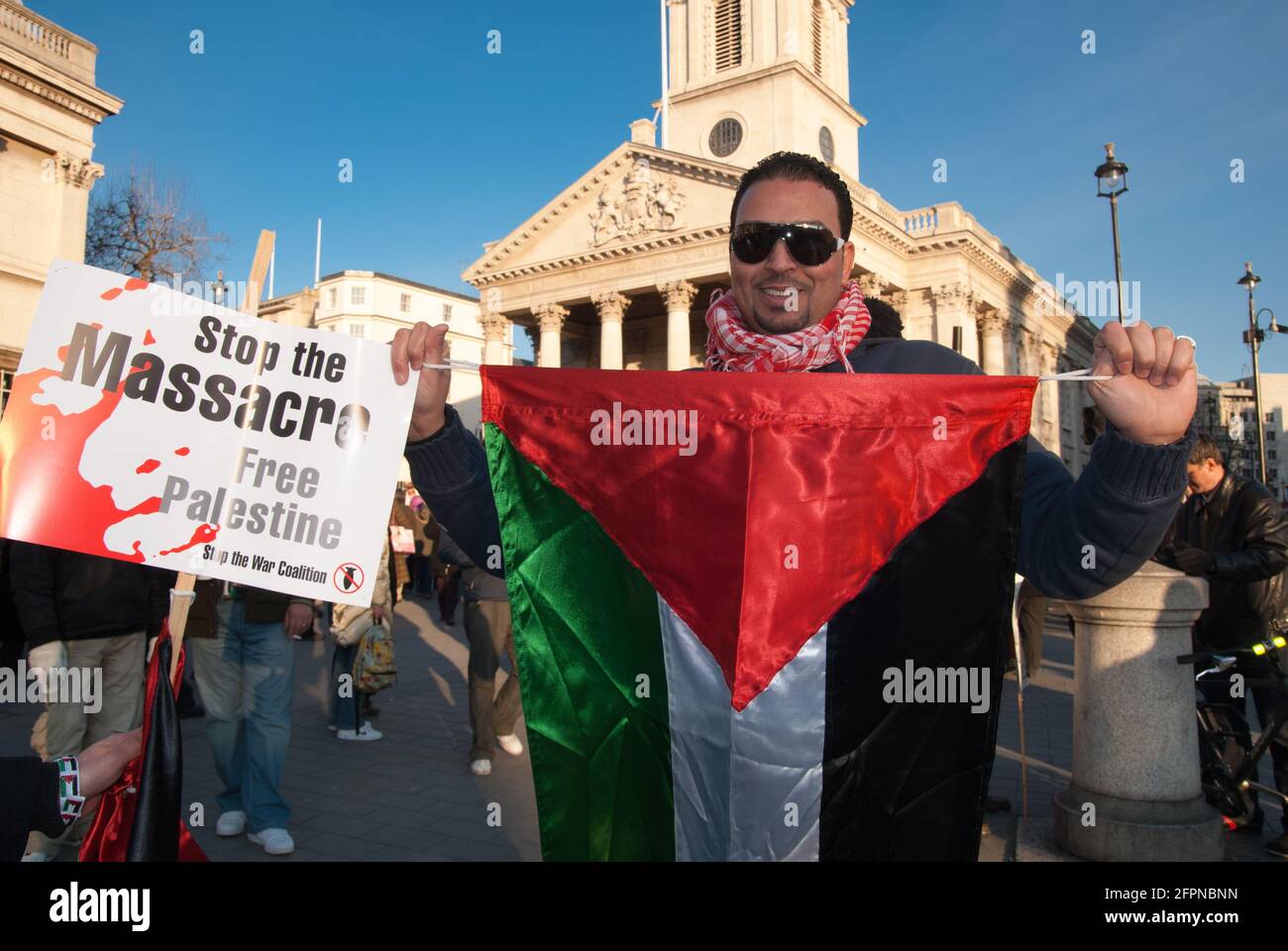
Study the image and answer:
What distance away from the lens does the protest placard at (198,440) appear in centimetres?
222

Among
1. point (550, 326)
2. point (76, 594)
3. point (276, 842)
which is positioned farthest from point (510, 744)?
point (550, 326)

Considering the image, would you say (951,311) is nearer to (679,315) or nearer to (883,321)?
(679,315)

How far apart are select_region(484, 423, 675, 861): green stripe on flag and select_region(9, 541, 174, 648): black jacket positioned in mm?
3510

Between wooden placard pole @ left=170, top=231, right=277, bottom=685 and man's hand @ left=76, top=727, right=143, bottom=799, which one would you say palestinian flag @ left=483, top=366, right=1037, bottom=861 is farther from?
man's hand @ left=76, top=727, right=143, bottom=799

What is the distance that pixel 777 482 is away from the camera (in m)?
2.07

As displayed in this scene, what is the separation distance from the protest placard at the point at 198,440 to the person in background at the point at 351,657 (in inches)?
197

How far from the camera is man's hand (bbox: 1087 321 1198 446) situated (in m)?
1.81

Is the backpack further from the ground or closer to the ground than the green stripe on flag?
closer to the ground

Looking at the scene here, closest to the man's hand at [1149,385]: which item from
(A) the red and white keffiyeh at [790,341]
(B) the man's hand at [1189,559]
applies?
(A) the red and white keffiyeh at [790,341]

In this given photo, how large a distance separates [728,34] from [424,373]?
44.6m

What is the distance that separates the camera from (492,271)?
4003 centimetres

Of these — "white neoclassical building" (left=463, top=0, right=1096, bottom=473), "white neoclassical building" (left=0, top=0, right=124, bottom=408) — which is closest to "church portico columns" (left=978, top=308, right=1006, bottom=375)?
"white neoclassical building" (left=463, top=0, right=1096, bottom=473)

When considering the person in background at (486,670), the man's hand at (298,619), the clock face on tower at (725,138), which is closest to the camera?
the man's hand at (298,619)

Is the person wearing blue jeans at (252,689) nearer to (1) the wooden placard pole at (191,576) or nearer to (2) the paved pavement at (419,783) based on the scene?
(2) the paved pavement at (419,783)
